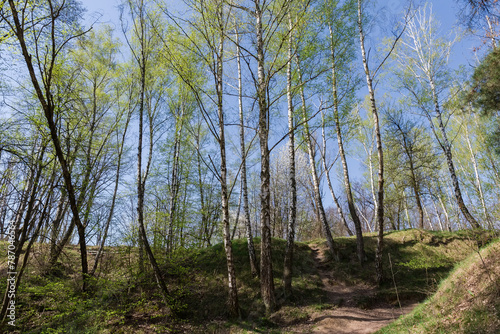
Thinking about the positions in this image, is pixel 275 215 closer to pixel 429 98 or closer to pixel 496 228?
pixel 429 98

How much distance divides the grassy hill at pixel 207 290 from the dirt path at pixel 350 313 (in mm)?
190

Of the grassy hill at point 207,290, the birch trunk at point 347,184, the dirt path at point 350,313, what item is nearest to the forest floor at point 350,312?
the dirt path at point 350,313

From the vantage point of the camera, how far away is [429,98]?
40.2 ft

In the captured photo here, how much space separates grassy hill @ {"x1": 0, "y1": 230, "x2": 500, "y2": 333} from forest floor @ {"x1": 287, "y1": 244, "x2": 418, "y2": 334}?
0.15 m

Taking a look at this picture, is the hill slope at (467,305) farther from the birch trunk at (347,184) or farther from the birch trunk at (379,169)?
the birch trunk at (347,184)

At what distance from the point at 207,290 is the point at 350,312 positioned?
4.59 metres

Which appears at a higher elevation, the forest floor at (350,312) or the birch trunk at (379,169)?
the birch trunk at (379,169)

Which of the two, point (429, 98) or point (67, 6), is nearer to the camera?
point (67, 6)

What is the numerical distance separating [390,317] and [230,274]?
4305 millimetres

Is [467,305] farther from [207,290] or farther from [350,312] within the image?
[207,290]

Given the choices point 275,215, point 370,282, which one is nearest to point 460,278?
point 370,282

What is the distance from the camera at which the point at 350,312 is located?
22.1 feet

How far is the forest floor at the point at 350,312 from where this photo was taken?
5.93m

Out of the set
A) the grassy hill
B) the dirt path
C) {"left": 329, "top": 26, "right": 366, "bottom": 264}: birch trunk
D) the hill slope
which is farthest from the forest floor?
{"left": 329, "top": 26, "right": 366, "bottom": 264}: birch trunk
